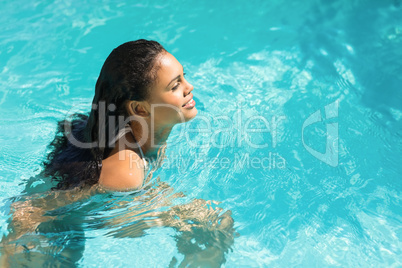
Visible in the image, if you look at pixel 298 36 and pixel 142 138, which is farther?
pixel 298 36

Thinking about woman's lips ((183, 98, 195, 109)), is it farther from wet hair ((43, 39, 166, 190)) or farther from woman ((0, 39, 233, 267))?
wet hair ((43, 39, 166, 190))

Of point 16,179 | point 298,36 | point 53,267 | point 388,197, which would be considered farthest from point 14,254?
point 298,36

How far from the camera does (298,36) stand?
4.98 metres

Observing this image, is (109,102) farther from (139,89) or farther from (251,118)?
(251,118)

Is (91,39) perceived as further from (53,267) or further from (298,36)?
(53,267)

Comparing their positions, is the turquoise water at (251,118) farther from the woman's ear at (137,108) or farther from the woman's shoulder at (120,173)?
the woman's ear at (137,108)

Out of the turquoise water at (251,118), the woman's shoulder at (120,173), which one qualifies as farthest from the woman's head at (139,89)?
the turquoise water at (251,118)

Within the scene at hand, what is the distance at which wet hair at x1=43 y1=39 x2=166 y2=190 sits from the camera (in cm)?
269

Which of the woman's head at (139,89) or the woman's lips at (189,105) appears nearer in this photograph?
the woman's head at (139,89)

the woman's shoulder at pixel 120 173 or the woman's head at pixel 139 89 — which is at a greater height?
the woman's head at pixel 139 89

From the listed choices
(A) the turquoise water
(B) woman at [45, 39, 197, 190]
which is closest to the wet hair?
(B) woman at [45, 39, 197, 190]

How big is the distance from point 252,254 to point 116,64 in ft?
5.08

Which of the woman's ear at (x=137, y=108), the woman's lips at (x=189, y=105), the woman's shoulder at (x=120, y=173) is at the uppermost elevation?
the woman's ear at (x=137, y=108)

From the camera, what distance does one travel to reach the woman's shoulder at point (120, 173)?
9.16ft
